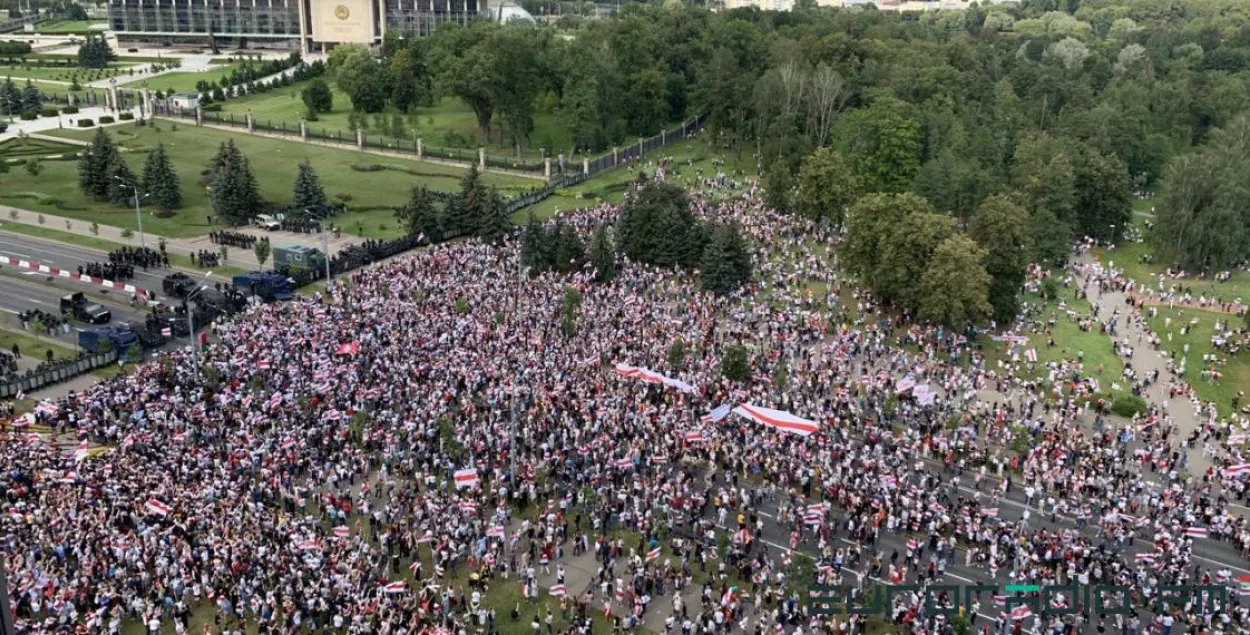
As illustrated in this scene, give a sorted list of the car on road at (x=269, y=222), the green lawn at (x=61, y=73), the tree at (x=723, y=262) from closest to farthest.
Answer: the tree at (x=723, y=262), the car on road at (x=269, y=222), the green lawn at (x=61, y=73)

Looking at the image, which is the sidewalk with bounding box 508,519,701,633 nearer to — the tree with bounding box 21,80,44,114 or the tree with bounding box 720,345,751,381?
the tree with bounding box 720,345,751,381

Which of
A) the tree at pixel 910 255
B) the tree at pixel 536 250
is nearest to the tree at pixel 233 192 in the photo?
the tree at pixel 536 250

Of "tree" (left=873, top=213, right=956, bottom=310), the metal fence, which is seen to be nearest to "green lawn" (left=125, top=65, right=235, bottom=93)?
the metal fence

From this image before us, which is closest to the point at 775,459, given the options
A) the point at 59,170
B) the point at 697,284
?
the point at 697,284

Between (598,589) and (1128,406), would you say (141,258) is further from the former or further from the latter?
(1128,406)

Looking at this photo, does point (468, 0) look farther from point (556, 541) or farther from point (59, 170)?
point (556, 541)

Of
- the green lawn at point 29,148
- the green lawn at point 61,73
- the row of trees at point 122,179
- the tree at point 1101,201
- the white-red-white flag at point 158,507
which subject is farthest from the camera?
the green lawn at point 61,73

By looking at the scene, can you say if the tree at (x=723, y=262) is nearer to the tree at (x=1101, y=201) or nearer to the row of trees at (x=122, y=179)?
the tree at (x=1101, y=201)
